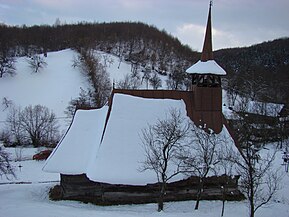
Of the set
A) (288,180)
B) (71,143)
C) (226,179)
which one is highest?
(71,143)

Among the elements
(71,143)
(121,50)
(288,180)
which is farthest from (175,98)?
(121,50)

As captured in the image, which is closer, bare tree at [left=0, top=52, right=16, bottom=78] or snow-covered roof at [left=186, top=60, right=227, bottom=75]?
snow-covered roof at [left=186, top=60, right=227, bottom=75]

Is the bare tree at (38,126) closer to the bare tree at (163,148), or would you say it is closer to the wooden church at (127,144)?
the wooden church at (127,144)

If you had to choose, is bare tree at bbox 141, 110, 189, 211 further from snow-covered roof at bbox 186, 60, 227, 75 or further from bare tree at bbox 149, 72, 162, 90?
bare tree at bbox 149, 72, 162, 90

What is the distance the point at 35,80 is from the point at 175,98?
34.7 m

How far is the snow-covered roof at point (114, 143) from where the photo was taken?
1547 cm

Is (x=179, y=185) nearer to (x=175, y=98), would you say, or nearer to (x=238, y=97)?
(x=175, y=98)

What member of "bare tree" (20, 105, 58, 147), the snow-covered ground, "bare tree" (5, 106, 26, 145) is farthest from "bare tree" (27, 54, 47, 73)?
"bare tree" (20, 105, 58, 147)

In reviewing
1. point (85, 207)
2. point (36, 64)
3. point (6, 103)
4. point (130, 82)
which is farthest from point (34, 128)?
point (130, 82)

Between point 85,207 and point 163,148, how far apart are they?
493 centimetres

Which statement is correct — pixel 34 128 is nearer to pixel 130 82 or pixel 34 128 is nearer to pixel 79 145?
pixel 79 145

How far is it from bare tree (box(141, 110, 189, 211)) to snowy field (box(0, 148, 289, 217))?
3.98ft

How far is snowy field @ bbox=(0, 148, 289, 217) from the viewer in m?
12.9

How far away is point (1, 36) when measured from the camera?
226 ft
